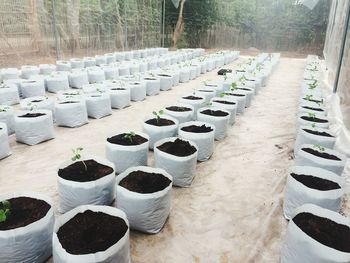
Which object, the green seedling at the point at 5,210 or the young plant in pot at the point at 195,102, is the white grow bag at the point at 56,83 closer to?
the young plant in pot at the point at 195,102

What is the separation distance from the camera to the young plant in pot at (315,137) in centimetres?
338

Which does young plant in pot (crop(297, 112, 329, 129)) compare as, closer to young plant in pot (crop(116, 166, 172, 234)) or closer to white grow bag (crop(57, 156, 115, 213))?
young plant in pot (crop(116, 166, 172, 234))

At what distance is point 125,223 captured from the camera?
1.92 meters

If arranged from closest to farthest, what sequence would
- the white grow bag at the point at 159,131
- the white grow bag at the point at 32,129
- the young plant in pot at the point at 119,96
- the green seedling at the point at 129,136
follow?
the green seedling at the point at 129,136
the white grow bag at the point at 159,131
the white grow bag at the point at 32,129
the young plant in pot at the point at 119,96

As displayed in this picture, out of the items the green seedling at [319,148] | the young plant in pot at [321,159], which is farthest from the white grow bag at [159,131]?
the green seedling at [319,148]

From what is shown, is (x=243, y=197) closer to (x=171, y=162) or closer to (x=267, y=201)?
(x=267, y=201)

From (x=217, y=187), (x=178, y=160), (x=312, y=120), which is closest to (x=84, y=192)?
(x=178, y=160)

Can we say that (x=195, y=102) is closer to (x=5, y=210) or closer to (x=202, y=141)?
(x=202, y=141)

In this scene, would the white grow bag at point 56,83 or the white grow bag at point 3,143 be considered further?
the white grow bag at point 56,83

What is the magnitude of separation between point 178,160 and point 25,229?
1.47 m

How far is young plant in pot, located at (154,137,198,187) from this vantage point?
113 inches

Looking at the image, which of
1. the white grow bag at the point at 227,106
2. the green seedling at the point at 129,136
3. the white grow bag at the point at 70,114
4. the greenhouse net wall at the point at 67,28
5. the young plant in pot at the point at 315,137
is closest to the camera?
the green seedling at the point at 129,136

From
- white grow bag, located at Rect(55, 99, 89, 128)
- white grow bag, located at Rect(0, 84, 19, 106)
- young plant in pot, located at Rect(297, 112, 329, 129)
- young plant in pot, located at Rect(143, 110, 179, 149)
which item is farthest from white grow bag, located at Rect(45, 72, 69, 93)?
young plant in pot, located at Rect(297, 112, 329, 129)

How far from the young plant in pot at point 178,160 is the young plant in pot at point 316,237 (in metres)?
1.16
